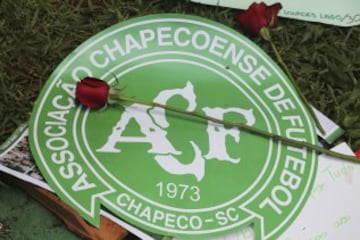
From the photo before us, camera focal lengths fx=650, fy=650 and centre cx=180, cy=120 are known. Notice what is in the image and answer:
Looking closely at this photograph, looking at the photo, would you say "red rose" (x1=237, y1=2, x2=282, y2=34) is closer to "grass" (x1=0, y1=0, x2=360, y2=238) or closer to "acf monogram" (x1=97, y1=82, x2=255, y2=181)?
"grass" (x1=0, y1=0, x2=360, y2=238)

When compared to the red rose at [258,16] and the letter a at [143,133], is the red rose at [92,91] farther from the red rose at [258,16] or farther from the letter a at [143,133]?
the red rose at [258,16]

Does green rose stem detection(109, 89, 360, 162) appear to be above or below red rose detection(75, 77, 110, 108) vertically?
above

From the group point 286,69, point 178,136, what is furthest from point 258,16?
point 178,136

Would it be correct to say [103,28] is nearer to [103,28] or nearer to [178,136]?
[103,28]

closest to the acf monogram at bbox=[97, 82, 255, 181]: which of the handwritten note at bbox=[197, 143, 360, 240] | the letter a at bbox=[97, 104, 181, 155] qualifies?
the letter a at bbox=[97, 104, 181, 155]

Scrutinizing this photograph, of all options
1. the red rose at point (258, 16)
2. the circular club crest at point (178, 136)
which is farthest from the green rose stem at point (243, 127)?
the red rose at point (258, 16)

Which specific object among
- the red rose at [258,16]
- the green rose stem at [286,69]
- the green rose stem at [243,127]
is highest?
the red rose at [258,16]

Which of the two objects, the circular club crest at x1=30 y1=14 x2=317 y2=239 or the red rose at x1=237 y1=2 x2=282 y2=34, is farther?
the red rose at x1=237 y1=2 x2=282 y2=34
